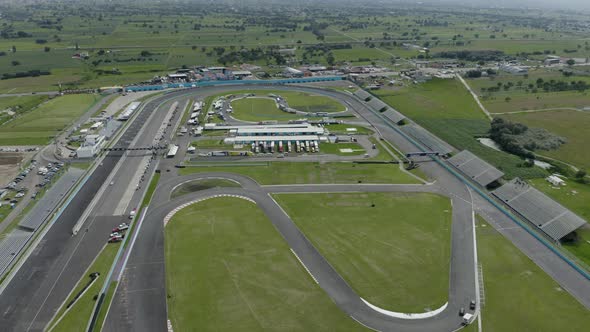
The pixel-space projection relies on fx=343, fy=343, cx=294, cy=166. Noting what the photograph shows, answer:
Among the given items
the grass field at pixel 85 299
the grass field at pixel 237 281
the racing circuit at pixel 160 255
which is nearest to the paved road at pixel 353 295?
the racing circuit at pixel 160 255

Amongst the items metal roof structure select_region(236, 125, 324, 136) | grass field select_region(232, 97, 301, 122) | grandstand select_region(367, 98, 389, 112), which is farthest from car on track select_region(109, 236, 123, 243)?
grandstand select_region(367, 98, 389, 112)

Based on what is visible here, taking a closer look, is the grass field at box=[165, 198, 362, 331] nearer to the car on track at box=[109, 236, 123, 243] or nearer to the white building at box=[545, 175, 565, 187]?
the car on track at box=[109, 236, 123, 243]

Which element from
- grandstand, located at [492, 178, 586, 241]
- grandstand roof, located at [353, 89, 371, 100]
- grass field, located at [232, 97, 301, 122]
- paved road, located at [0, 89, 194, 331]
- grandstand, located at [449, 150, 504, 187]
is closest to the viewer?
paved road, located at [0, 89, 194, 331]

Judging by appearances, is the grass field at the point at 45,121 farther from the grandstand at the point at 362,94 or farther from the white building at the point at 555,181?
the white building at the point at 555,181

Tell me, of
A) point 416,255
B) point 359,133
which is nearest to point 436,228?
point 416,255

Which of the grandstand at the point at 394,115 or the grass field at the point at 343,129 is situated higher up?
the grandstand at the point at 394,115

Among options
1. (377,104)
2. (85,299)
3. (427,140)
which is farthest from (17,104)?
(427,140)

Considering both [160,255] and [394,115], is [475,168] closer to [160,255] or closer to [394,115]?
[394,115]

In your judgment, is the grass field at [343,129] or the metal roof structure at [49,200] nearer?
the metal roof structure at [49,200]
